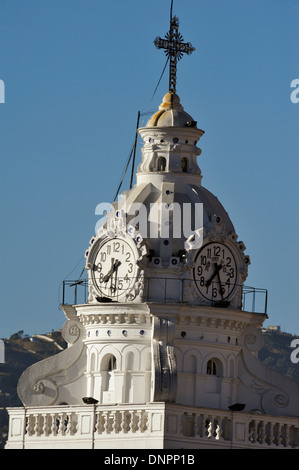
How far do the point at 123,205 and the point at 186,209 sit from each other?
90.1 inches

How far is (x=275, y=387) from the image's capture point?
79.1 metres

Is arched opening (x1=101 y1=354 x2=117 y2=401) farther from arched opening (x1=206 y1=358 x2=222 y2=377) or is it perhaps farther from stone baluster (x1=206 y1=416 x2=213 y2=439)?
stone baluster (x1=206 y1=416 x2=213 y2=439)

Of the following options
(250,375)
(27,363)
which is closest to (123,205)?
(250,375)

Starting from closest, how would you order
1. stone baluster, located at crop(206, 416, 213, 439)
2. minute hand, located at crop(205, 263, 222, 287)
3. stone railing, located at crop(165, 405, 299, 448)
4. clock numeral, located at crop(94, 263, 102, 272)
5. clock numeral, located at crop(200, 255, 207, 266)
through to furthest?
stone railing, located at crop(165, 405, 299, 448) → stone baluster, located at crop(206, 416, 213, 439) → clock numeral, located at crop(200, 255, 207, 266) → minute hand, located at crop(205, 263, 222, 287) → clock numeral, located at crop(94, 263, 102, 272)

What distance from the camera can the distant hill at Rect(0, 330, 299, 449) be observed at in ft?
329

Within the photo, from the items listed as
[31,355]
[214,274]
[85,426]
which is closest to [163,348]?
[214,274]

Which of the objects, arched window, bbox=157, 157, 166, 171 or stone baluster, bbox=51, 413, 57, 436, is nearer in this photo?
stone baluster, bbox=51, 413, 57, 436

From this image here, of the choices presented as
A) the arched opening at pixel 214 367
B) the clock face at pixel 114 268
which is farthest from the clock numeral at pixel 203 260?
the arched opening at pixel 214 367

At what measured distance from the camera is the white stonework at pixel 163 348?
7588cm

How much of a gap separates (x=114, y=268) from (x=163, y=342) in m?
3.21

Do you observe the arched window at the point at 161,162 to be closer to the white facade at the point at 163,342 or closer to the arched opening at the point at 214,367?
the white facade at the point at 163,342

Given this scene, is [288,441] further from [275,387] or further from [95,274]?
[95,274]

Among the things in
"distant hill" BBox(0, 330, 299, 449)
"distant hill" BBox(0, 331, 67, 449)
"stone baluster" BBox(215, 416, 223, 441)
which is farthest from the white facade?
"distant hill" BBox(0, 331, 67, 449)

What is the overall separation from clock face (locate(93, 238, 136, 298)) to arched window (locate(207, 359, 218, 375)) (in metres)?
3.78
